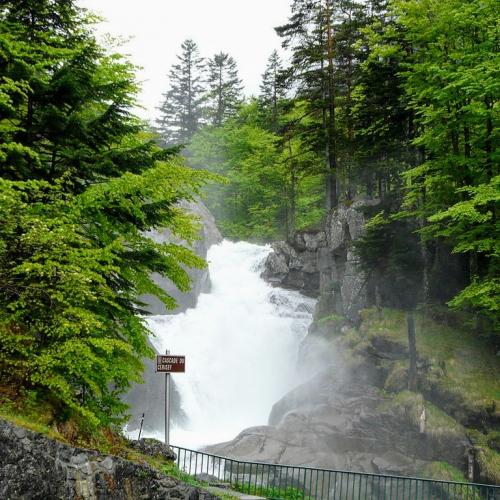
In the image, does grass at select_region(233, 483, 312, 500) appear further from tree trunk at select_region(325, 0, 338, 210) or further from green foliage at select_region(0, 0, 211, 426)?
tree trunk at select_region(325, 0, 338, 210)

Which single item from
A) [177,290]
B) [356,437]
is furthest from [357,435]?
[177,290]

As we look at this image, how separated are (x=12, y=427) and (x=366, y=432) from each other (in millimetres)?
14175

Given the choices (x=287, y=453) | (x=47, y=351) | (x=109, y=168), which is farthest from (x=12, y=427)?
(x=287, y=453)

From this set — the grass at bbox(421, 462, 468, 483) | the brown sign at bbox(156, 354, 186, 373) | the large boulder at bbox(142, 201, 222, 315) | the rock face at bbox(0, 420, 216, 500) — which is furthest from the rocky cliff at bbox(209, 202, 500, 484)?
the large boulder at bbox(142, 201, 222, 315)

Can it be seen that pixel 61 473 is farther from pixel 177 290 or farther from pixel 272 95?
pixel 272 95

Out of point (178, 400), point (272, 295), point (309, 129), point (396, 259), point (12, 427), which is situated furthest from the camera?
point (272, 295)

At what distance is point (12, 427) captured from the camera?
645 centimetres

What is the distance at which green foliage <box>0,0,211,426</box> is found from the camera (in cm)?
672

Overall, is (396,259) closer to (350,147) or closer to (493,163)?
(493,163)

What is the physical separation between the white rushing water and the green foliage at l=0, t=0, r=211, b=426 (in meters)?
14.4

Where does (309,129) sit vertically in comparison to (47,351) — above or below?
above

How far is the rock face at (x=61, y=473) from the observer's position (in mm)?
6328

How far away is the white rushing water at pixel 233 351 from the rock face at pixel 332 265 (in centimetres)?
158

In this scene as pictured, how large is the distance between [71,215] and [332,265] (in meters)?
21.4
